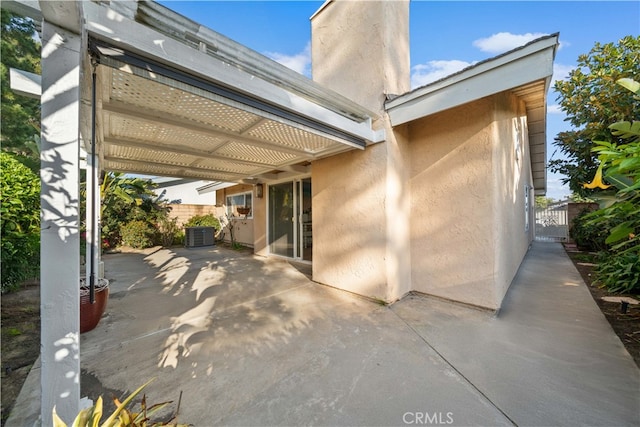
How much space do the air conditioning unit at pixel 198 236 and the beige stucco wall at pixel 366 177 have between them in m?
7.78

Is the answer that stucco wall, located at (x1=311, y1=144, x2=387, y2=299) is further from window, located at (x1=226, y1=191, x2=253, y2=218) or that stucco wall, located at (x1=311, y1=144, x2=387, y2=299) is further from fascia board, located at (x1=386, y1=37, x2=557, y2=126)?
window, located at (x1=226, y1=191, x2=253, y2=218)

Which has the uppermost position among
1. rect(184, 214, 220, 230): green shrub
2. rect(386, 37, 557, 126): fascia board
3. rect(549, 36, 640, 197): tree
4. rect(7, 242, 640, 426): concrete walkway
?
rect(549, 36, 640, 197): tree

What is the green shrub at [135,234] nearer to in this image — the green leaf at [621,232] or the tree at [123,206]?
the tree at [123,206]

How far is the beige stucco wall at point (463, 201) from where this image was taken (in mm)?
3658

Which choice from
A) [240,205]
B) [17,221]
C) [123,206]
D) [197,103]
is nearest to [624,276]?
[197,103]

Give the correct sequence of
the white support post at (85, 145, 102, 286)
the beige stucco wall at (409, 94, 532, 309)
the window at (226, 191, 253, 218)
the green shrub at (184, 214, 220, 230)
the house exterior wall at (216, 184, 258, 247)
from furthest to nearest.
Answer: the green shrub at (184, 214, 220, 230) → the window at (226, 191, 253, 218) → the house exterior wall at (216, 184, 258, 247) → the beige stucco wall at (409, 94, 532, 309) → the white support post at (85, 145, 102, 286)

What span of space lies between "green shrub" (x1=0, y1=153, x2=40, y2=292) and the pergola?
0.88m

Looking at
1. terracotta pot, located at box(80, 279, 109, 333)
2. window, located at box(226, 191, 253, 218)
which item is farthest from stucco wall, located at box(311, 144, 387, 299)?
window, located at box(226, 191, 253, 218)

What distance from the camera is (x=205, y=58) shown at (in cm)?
221

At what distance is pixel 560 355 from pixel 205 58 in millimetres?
4744

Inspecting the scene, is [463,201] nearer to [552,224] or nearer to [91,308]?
[91,308]

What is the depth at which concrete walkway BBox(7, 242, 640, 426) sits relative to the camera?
1.87 meters

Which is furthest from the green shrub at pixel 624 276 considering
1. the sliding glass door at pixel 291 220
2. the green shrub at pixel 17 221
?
the green shrub at pixel 17 221

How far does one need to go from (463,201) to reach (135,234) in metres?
12.0
